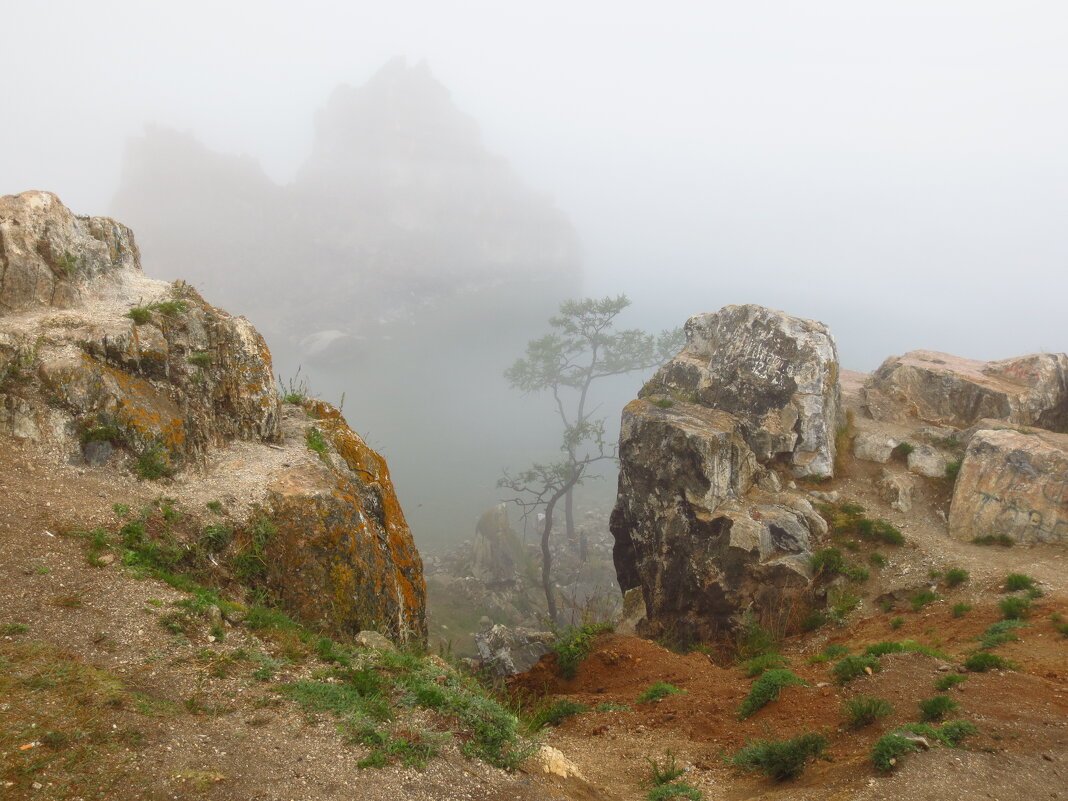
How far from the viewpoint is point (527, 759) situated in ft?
19.5

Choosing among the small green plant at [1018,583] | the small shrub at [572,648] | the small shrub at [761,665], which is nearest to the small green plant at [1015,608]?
the small green plant at [1018,583]

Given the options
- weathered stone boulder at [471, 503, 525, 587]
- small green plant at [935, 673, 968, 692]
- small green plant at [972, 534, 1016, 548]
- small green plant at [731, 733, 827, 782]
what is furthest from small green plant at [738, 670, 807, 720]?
weathered stone boulder at [471, 503, 525, 587]

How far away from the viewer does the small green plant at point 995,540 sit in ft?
45.8

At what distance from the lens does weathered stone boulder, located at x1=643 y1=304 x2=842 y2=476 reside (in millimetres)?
17297

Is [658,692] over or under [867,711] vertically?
under

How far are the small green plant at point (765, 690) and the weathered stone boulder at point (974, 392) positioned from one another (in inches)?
517

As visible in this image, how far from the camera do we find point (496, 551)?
28.5 m

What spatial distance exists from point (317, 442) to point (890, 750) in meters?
11.0

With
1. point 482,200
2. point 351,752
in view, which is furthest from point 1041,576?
point 482,200

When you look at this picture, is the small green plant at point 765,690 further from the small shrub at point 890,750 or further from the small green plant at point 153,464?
the small green plant at point 153,464

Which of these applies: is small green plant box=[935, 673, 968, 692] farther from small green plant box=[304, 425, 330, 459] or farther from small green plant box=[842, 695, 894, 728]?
small green plant box=[304, 425, 330, 459]

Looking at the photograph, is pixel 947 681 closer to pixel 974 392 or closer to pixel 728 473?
pixel 728 473

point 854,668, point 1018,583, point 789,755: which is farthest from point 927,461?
point 789,755

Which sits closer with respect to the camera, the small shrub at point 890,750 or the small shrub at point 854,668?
the small shrub at point 890,750
